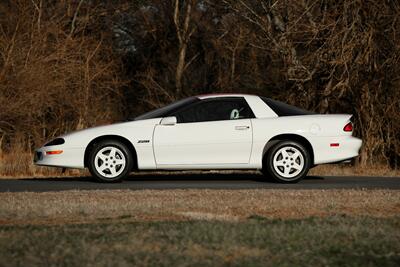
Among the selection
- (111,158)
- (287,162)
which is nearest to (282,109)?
(287,162)

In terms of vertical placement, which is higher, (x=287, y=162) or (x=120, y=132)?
(x=120, y=132)

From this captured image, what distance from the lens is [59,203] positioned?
10273 millimetres

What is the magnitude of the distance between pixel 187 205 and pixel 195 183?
3353 mm

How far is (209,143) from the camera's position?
13172 millimetres

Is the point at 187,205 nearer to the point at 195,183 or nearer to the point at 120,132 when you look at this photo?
the point at 120,132

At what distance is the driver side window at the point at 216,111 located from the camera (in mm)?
13289

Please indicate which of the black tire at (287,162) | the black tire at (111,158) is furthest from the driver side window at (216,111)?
the black tire at (111,158)

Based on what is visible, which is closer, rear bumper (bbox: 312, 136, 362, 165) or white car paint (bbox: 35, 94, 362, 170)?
white car paint (bbox: 35, 94, 362, 170)

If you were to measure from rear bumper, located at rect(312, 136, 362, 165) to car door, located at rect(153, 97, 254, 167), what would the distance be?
1.03m

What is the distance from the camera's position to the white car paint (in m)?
13.2

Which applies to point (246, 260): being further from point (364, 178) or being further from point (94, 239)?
point (364, 178)

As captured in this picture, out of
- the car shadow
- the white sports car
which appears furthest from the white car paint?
the car shadow

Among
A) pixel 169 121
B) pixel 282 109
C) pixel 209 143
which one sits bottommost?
pixel 209 143

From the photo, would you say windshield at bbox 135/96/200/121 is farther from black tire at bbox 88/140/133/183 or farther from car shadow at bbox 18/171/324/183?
car shadow at bbox 18/171/324/183
